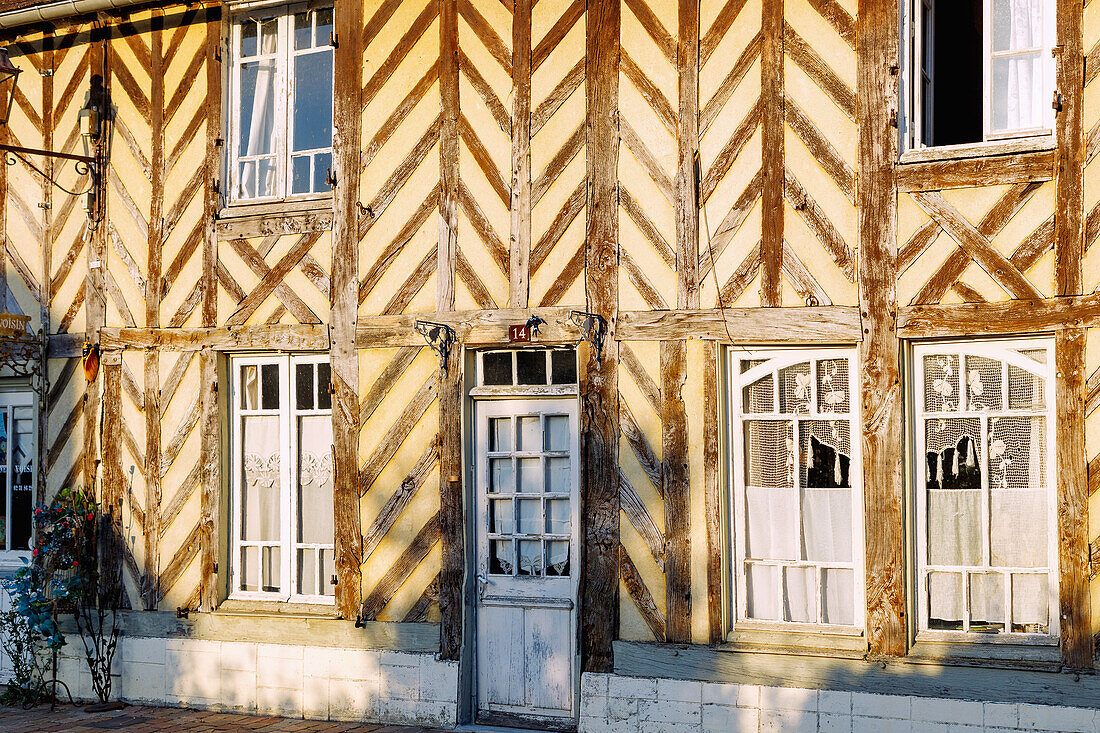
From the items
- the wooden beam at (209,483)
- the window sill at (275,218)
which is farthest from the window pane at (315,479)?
the window sill at (275,218)

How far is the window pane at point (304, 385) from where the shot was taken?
9.06 metres

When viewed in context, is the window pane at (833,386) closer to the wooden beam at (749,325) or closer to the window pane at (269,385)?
the wooden beam at (749,325)

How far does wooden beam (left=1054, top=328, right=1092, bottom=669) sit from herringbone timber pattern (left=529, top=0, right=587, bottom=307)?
2882 mm

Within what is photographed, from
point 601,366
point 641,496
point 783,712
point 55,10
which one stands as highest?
point 55,10

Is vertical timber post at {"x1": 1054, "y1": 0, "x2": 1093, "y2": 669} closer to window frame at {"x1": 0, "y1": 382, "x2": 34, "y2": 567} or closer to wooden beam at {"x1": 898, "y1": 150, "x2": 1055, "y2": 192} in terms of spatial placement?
wooden beam at {"x1": 898, "y1": 150, "x2": 1055, "y2": 192}

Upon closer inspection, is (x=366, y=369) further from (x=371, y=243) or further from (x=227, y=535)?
(x=227, y=535)

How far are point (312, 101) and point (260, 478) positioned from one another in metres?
2.72

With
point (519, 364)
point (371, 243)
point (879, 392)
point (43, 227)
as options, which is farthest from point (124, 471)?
point (879, 392)

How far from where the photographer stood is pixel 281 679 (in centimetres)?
886

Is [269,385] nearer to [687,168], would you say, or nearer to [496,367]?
[496,367]

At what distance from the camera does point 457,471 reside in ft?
27.5

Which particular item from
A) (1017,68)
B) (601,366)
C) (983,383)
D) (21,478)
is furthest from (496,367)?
(21,478)

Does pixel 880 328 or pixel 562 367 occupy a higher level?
pixel 880 328

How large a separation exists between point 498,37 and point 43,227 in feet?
13.4
